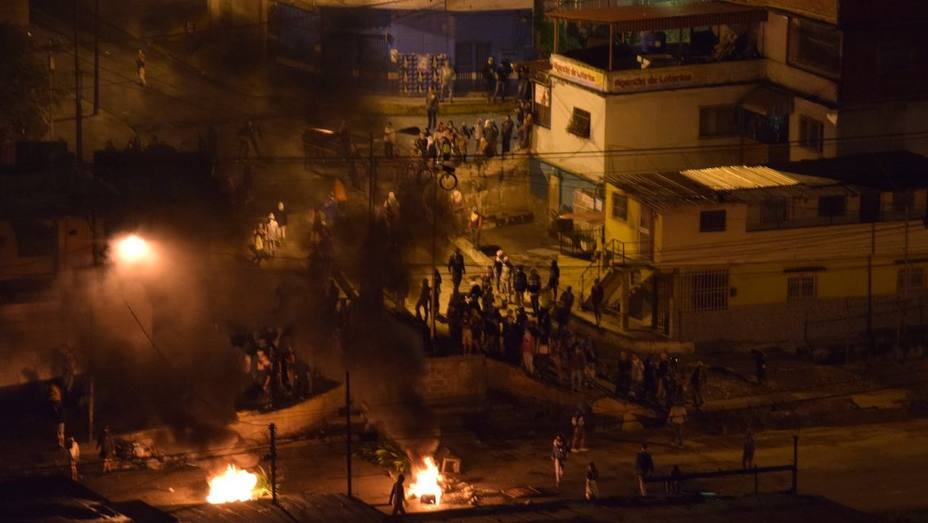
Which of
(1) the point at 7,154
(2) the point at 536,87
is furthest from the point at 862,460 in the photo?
(1) the point at 7,154

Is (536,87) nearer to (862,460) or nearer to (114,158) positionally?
(114,158)

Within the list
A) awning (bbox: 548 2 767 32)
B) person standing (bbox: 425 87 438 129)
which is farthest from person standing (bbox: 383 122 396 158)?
awning (bbox: 548 2 767 32)

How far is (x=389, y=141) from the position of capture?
175 ft

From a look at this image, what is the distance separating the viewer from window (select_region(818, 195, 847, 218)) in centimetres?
4900

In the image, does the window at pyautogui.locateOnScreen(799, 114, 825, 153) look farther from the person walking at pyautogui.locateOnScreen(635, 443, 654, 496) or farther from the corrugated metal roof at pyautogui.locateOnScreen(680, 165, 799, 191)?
the person walking at pyautogui.locateOnScreen(635, 443, 654, 496)

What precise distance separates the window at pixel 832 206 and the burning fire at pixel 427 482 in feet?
41.1

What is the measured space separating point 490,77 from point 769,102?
31.5ft

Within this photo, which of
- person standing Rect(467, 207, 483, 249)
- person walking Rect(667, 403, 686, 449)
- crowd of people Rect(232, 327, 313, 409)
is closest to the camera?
crowd of people Rect(232, 327, 313, 409)

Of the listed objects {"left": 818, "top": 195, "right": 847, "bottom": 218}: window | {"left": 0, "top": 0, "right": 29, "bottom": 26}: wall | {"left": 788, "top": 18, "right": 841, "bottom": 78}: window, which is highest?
{"left": 0, "top": 0, "right": 29, "bottom": 26}: wall

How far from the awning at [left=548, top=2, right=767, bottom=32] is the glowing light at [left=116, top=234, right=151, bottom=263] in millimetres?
13808

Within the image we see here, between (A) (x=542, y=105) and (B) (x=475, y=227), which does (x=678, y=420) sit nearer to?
(B) (x=475, y=227)

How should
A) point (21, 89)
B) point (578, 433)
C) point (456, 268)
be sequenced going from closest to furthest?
point (578, 433)
point (456, 268)
point (21, 89)

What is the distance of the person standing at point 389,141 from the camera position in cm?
5297

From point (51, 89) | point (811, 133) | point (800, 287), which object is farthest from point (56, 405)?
point (811, 133)
